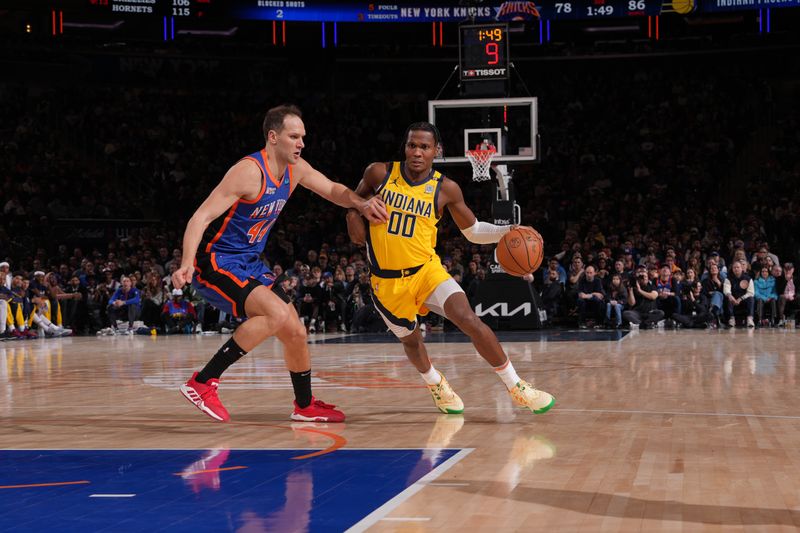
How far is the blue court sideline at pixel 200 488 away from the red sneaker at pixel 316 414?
112cm

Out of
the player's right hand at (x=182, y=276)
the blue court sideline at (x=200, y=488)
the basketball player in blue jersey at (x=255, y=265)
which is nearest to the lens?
the blue court sideline at (x=200, y=488)

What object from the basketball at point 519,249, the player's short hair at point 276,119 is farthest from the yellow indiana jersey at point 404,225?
the player's short hair at point 276,119

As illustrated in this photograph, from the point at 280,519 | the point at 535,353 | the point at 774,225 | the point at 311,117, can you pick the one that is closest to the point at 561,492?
the point at 280,519

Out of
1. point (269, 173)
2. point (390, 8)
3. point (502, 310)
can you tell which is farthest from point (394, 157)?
point (269, 173)

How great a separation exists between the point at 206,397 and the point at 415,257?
1.55 meters

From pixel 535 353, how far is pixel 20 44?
1933 centimetres

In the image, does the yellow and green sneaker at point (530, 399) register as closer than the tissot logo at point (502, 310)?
Yes

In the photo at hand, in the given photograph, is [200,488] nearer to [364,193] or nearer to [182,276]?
[182,276]

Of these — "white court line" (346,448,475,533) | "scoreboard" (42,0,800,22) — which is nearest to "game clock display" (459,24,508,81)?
"scoreboard" (42,0,800,22)

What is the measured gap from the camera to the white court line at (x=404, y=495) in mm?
3522

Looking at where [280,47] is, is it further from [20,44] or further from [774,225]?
[774,225]

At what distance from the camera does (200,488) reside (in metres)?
4.21

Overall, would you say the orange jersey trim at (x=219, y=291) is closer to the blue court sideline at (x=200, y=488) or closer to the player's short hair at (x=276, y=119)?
the player's short hair at (x=276, y=119)

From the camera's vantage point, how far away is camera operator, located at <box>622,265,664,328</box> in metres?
17.5
